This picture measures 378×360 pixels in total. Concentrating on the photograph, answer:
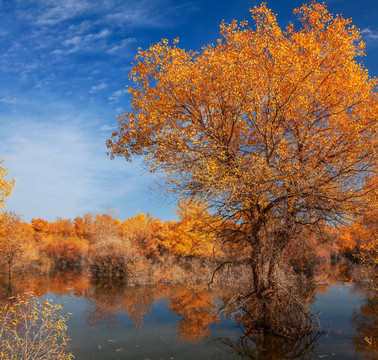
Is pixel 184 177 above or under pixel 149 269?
above

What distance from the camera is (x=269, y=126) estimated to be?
46.3ft

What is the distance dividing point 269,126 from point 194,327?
462 inches

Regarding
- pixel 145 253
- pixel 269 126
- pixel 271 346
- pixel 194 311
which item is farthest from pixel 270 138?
pixel 145 253

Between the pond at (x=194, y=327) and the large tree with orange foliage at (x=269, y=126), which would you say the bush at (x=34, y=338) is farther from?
the large tree with orange foliage at (x=269, y=126)

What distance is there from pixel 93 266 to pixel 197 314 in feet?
92.3

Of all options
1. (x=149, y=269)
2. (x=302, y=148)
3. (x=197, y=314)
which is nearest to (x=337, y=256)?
(x=149, y=269)

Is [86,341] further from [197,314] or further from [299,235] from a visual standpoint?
[299,235]

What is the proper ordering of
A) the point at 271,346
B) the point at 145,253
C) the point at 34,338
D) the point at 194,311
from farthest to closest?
the point at 145,253 < the point at 194,311 < the point at 271,346 < the point at 34,338

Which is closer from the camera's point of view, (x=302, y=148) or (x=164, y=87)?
(x=302, y=148)

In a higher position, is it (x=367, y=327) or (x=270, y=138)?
(x=270, y=138)

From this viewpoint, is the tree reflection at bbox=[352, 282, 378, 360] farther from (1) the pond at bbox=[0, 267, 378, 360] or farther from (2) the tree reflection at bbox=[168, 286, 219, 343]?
(2) the tree reflection at bbox=[168, 286, 219, 343]

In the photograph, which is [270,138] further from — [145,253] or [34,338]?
[145,253]

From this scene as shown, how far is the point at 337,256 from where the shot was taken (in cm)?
6181

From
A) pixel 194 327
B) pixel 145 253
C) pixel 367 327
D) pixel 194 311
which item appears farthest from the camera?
pixel 145 253
